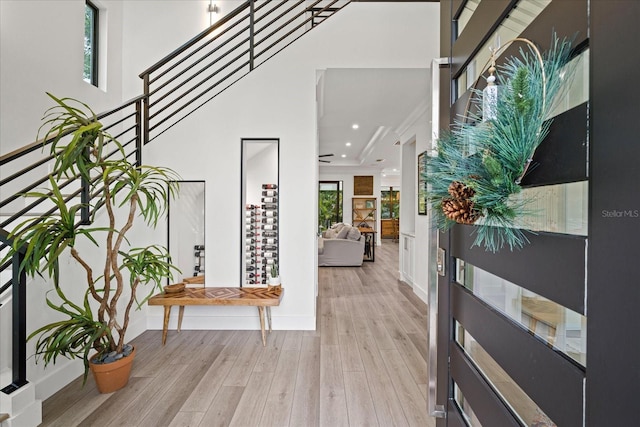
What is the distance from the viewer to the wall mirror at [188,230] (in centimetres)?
317

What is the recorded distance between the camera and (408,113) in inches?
178

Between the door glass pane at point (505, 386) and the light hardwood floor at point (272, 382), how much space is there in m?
1.08

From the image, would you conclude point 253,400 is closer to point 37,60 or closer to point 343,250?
point 37,60

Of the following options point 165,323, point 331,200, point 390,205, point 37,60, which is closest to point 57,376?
point 165,323

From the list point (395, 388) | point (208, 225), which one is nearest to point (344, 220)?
point (208, 225)

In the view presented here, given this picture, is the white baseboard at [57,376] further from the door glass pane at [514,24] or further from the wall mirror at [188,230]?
the door glass pane at [514,24]

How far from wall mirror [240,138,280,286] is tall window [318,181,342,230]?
7849mm

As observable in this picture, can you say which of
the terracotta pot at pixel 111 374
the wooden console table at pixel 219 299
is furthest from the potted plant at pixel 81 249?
the wooden console table at pixel 219 299

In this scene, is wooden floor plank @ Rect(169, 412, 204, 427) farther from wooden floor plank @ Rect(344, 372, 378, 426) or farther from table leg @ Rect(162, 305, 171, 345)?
table leg @ Rect(162, 305, 171, 345)

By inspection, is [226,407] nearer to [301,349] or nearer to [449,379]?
[301,349]

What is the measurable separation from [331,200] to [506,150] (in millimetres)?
10547

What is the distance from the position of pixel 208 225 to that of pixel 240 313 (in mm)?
966

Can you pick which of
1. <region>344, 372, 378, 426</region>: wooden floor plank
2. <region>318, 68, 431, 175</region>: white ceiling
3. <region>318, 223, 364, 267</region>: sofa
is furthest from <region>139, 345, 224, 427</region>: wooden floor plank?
<region>318, 223, 364, 267</region>: sofa

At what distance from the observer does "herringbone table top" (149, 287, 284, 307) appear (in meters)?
2.80
